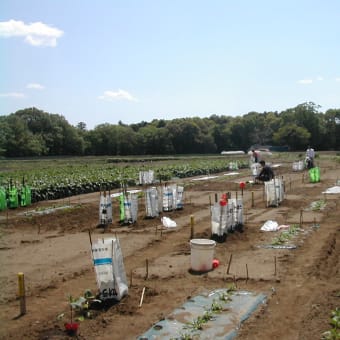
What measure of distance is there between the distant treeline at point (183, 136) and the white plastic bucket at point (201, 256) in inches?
2891

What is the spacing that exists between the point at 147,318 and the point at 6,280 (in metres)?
3.49

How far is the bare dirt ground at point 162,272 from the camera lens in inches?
235

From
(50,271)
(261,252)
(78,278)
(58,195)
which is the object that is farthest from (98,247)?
(58,195)

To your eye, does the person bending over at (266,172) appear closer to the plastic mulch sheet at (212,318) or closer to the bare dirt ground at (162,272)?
the bare dirt ground at (162,272)

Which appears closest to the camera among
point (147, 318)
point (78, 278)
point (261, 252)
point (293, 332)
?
point (293, 332)

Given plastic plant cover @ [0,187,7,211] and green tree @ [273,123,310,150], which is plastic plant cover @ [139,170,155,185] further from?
green tree @ [273,123,310,150]

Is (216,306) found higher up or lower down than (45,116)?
lower down

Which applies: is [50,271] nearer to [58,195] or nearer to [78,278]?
[78,278]

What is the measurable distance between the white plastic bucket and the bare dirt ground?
253 millimetres

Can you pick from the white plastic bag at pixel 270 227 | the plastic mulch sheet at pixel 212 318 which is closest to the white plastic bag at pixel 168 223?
the white plastic bag at pixel 270 227

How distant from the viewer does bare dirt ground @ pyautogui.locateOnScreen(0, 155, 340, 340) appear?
598 cm

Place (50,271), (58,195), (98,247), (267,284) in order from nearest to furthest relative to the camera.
Answer: (98,247) → (267,284) → (50,271) → (58,195)

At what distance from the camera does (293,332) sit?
5680 mm

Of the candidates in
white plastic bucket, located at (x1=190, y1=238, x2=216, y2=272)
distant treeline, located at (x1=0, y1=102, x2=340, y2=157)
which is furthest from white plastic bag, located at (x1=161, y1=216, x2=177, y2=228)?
distant treeline, located at (x1=0, y1=102, x2=340, y2=157)
